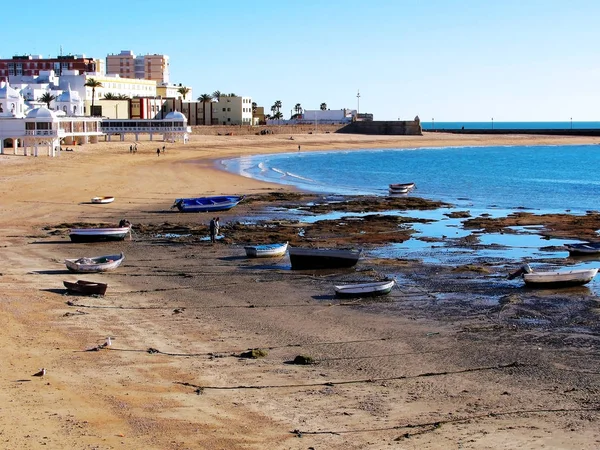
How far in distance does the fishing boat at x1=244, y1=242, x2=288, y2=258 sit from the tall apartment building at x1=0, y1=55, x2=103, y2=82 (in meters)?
142

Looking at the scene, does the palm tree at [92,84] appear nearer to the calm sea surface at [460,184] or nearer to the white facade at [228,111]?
the white facade at [228,111]

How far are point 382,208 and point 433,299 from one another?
25.9m

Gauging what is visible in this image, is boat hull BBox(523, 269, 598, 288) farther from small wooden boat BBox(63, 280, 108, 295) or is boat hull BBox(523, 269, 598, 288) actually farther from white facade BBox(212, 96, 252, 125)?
white facade BBox(212, 96, 252, 125)

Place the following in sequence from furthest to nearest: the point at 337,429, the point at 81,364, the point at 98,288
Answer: the point at 98,288 → the point at 81,364 → the point at 337,429

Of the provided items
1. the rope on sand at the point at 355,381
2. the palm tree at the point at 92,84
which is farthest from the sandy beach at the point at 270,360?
the palm tree at the point at 92,84

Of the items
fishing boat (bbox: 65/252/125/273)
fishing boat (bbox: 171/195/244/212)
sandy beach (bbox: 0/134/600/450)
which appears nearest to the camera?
sandy beach (bbox: 0/134/600/450)

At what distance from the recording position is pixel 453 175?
93.4 meters

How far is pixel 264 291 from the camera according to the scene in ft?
94.7

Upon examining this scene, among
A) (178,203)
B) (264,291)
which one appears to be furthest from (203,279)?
(178,203)

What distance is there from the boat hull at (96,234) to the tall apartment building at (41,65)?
451 feet

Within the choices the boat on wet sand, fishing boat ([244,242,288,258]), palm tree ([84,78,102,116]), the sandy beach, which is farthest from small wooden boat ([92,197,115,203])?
palm tree ([84,78,102,116])

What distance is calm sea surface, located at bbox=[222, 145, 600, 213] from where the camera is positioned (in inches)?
2592

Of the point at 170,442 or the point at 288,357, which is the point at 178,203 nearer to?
the point at 288,357

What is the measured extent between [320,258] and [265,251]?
2952 millimetres
